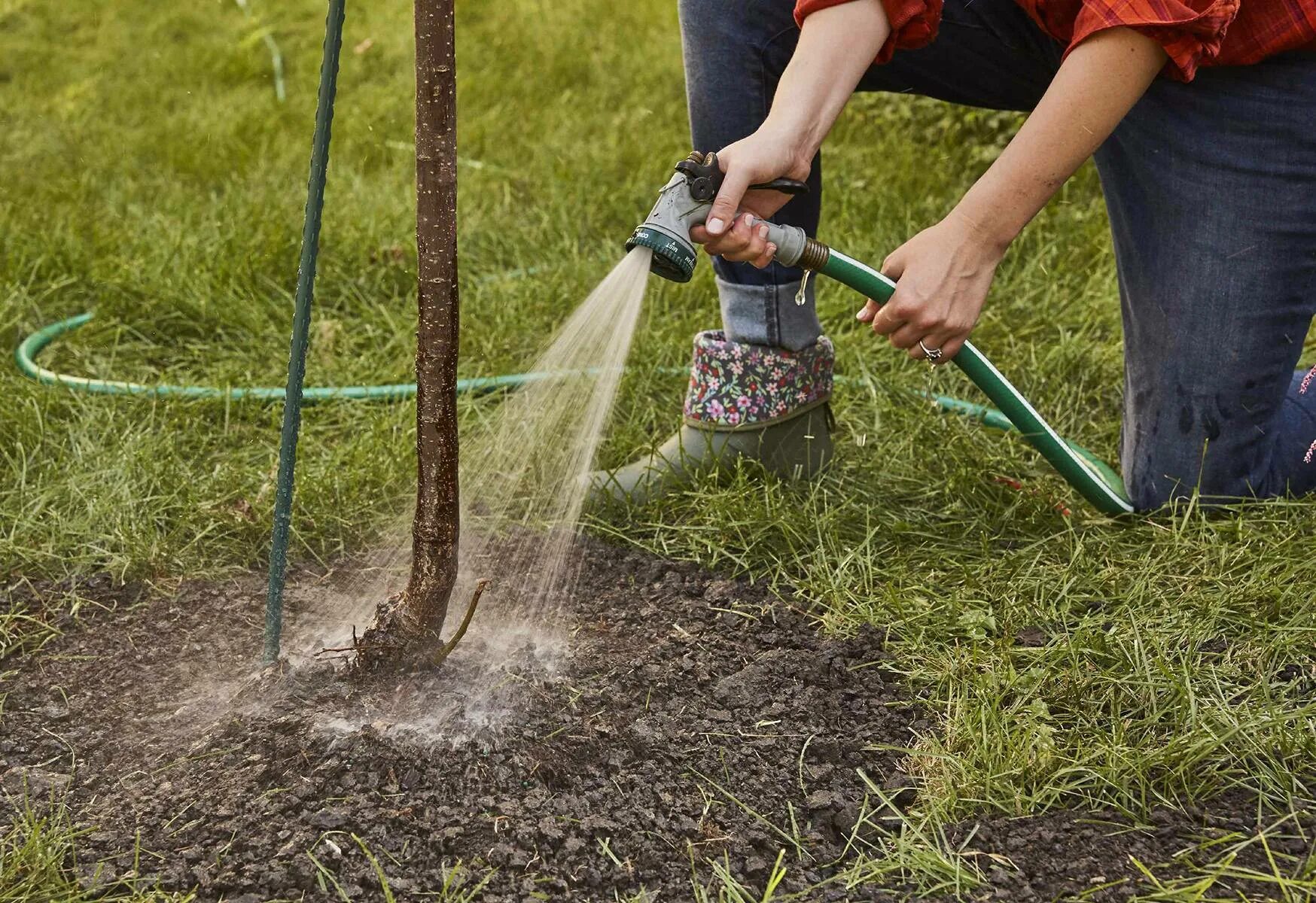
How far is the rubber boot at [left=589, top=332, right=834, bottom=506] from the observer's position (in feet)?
7.82

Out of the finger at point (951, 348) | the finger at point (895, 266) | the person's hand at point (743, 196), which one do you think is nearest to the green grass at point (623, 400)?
the finger at point (951, 348)

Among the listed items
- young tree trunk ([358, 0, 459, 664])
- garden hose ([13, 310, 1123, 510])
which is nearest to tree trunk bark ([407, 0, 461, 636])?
young tree trunk ([358, 0, 459, 664])

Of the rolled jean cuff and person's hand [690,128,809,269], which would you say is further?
the rolled jean cuff

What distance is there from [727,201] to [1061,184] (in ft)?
1.64

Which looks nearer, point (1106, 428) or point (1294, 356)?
point (1294, 356)

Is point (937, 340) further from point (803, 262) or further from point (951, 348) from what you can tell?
point (803, 262)

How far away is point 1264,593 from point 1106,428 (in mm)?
763

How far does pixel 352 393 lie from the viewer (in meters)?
2.80

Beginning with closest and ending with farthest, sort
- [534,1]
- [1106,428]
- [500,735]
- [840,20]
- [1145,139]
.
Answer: [500,735]
[840,20]
[1145,139]
[1106,428]
[534,1]

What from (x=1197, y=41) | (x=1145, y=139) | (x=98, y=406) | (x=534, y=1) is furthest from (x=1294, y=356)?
(x=534, y=1)

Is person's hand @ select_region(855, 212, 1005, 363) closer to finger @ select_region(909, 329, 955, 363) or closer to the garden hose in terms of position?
finger @ select_region(909, 329, 955, 363)

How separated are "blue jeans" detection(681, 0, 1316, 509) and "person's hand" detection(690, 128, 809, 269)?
445 millimetres

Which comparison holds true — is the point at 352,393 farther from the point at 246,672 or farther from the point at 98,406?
the point at 246,672

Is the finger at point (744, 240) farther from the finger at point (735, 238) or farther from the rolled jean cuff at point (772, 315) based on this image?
the rolled jean cuff at point (772, 315)
